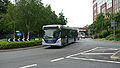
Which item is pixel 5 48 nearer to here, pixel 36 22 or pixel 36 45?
pixel 36 45

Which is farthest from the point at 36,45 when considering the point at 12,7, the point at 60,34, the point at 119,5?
the point at 119,5

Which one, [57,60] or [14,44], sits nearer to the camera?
[57,60]

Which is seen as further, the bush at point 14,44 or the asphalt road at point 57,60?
the bush at point 14,44

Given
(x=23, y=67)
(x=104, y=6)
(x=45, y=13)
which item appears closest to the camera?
(x=23, y=67)

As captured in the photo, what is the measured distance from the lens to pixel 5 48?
731 inches

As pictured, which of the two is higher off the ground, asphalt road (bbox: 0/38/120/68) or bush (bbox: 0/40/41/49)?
bush (bbox: 0/40/41/49)

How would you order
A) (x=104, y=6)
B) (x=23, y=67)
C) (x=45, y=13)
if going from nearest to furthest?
1. (x=23, y=67)
2. (x=45, y=13)
3. (x=104, y=6)

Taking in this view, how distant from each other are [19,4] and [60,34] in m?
11.7

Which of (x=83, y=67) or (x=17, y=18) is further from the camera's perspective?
(x=17, y=18)

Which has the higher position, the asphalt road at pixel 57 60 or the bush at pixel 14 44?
the bush at pixel 14 44

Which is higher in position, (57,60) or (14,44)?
(14,44)

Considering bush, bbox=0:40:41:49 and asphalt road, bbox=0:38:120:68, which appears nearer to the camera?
asphalt road, bbox=0:38:120:68

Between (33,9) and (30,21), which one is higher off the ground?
(33,9)

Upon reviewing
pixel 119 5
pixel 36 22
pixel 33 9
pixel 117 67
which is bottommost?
pixel 117 67
